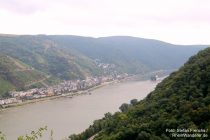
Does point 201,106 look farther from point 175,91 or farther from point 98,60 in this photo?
point 98,60

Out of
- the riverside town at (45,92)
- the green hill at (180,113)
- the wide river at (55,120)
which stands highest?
the green hill at (180,113)

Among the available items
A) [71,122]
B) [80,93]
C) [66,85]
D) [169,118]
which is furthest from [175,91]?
[66,85]

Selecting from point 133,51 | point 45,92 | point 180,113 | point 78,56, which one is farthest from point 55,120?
point 133,51

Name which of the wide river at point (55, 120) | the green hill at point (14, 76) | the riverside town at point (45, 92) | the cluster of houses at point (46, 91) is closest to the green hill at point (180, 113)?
the wide river at point (55, 120)

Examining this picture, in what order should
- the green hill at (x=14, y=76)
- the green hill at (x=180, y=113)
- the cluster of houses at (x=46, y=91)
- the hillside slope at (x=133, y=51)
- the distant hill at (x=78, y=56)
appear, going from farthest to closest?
the hillside slope at (x=133, y=51), the distant hill at (x=78, y=56), the green hill at (x=14, y=76), the cluster of houses at (x=46, y=91), the green hill at (x=180, y=113)

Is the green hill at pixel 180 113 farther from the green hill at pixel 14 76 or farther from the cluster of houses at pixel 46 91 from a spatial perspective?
the green hill at pixel 14 76

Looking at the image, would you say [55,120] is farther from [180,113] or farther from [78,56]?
[78,56]

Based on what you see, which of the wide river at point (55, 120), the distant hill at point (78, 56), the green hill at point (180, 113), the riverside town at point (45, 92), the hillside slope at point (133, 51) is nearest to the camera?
the green hill at point (180, 113)

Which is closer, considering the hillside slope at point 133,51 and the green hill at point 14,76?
the green hill at point 14,76
